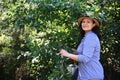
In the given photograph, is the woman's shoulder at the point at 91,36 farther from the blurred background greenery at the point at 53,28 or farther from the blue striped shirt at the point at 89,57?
the blurred background greenery at the point at 53,28

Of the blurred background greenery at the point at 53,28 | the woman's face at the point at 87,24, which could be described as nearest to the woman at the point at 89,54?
the woman's face at the point at 87,24

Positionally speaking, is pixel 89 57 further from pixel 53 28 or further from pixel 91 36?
pixel 53 28

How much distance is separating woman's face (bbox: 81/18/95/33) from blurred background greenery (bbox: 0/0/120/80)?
0.68 feet

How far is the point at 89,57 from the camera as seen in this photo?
12.6 ft

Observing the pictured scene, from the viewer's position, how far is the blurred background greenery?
4.65 m

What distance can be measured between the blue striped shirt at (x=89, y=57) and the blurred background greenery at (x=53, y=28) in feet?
1.33

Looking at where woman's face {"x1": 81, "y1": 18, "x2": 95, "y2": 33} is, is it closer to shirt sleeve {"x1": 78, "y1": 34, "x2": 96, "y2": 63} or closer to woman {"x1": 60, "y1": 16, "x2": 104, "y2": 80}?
woman {"x1": 60, "y1": 16, "x2": 104, "y2": 80}

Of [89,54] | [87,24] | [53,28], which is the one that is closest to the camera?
[89,54]

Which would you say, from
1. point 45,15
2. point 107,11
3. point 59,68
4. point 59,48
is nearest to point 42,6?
point 45,15

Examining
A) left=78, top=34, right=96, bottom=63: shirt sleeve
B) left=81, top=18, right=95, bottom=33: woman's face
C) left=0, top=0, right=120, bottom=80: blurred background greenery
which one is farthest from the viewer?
left=0, top=0, right=120, bottom=80: blurred background greenery

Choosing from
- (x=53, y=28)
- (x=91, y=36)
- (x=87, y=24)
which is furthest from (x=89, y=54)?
(x=53, y=28)

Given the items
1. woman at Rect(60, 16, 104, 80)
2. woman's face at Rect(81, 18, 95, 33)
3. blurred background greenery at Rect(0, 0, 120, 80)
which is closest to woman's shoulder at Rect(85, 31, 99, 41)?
woman at Rect(60, 16, 104, 80)

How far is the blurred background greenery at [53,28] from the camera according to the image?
4652 mm

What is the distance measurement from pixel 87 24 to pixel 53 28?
96cm
